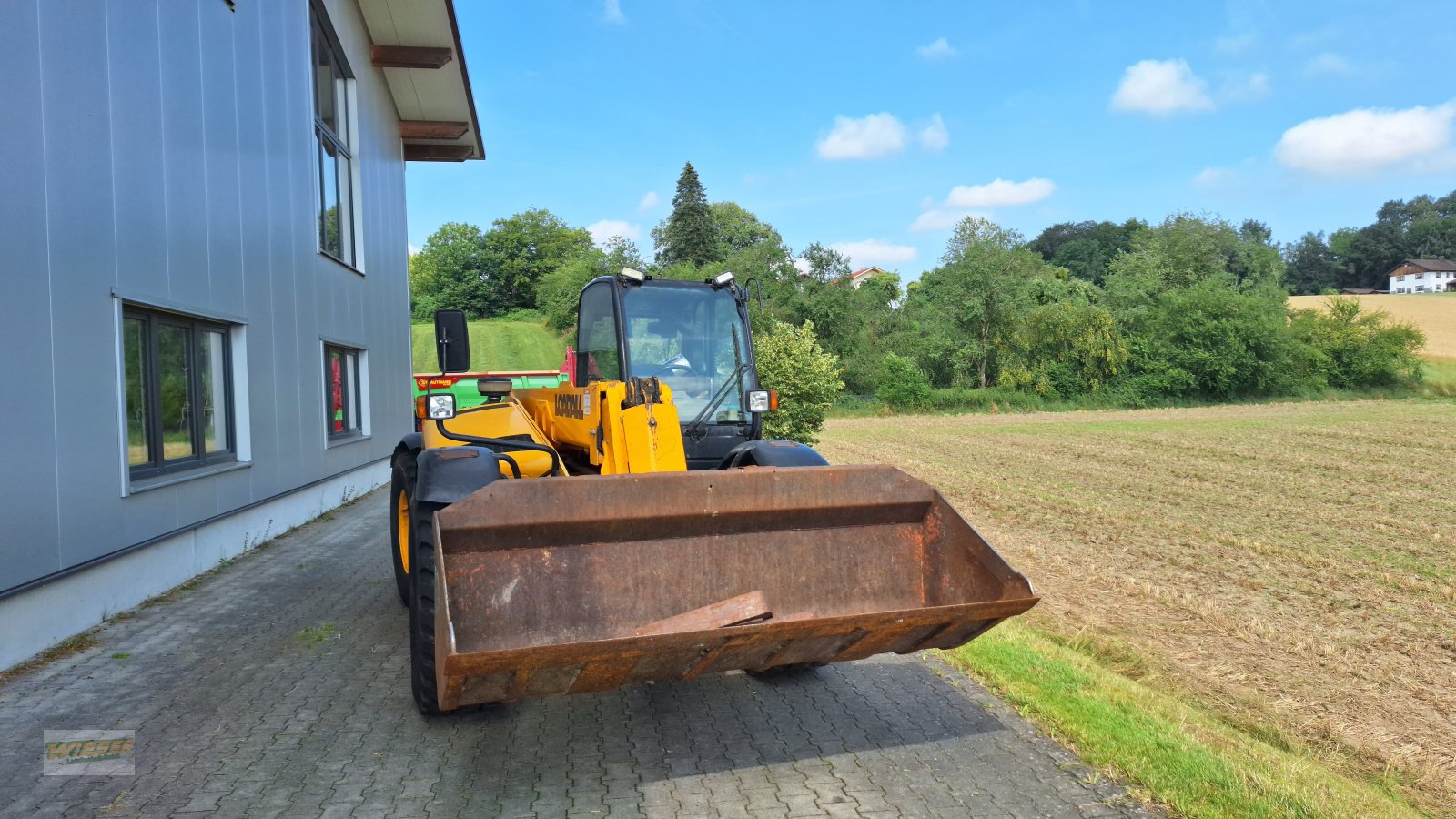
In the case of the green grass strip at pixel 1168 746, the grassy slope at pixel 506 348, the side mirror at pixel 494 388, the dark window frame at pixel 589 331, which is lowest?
the green grass strip at pixel 1168 746

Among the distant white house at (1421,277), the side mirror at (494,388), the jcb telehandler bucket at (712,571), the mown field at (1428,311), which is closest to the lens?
the jcb telehandler bucket at (712,571)

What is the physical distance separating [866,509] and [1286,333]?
44682 mm

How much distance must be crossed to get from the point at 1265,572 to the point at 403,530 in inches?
280

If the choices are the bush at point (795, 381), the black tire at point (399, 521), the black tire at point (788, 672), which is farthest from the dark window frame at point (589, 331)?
the bush at point (795, 381)

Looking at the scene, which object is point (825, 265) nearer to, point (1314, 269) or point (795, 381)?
point (795, 381)

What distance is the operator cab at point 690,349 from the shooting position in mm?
5750

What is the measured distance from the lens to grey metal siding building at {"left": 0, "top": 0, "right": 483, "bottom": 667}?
525cm

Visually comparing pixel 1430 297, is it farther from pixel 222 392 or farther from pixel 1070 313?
pixel 222 392

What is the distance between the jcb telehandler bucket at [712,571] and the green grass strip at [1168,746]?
76 centimetres

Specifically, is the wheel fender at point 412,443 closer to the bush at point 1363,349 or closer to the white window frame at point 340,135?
the white window frame at point 340,135

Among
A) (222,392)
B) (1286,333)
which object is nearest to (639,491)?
(222,392)

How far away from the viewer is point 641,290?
5.83m

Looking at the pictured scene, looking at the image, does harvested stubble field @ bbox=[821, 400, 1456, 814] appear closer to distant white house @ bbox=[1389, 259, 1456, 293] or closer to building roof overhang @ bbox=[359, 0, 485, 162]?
building roof overhang @ bbox=[359, 0, 485, 162]

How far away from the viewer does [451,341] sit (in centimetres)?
646
